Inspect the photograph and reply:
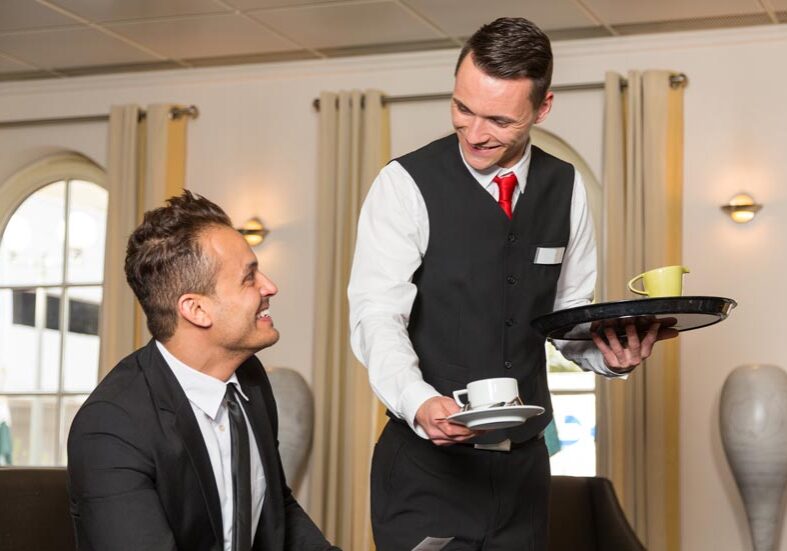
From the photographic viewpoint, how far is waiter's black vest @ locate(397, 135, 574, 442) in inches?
90.4

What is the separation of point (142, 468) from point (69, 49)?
4.79 m

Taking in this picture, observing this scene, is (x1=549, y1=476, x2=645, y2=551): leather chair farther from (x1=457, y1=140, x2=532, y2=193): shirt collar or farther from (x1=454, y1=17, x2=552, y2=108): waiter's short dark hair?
(x1=454, y1=17, x2=552, y2=108): waiter's short dark hair

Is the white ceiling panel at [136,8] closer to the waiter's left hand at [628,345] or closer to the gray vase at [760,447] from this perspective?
the gray vase at [760,447]

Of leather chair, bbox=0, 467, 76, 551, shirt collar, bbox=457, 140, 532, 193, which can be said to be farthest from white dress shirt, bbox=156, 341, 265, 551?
leather chair, bbox=0, 467, 76, 551

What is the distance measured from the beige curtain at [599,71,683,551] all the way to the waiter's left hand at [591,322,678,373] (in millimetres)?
3248

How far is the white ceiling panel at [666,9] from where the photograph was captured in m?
5.27

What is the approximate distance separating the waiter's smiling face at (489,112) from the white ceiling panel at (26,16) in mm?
3898

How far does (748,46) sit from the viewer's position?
18.5 ft

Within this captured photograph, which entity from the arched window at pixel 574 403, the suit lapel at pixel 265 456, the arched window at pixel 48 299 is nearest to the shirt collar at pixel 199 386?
the suit lapel at pixel 265 456

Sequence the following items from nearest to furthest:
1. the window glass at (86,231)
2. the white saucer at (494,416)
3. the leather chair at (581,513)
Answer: the white saucer at (494,416) < the leather chair at (581,513) < the window glass at (86,231)

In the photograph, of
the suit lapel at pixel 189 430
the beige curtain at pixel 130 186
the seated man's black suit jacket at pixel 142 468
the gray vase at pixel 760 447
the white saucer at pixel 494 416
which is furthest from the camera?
the beige curtain at pixel 130 186

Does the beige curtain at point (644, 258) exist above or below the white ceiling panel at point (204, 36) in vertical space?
below

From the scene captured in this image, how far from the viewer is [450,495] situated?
2.23 metres

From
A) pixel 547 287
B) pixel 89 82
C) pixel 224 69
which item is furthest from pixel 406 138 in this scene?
pixel 547 287
